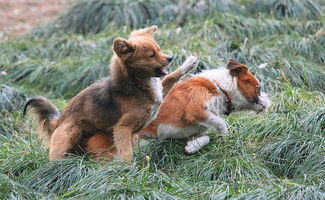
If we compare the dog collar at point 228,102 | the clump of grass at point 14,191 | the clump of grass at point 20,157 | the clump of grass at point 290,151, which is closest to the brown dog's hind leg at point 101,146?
the clump of grass at point 20,157

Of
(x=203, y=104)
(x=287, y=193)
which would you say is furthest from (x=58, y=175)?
(x=287, y=193)

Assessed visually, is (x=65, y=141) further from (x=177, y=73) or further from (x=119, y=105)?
(x=177, y=73)

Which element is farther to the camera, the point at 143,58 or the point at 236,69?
the point at 236,69

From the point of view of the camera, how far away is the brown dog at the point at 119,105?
7.12m

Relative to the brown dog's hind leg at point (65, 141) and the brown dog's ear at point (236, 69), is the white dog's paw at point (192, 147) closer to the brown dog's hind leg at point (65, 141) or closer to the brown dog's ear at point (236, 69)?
the brown dog's ear at point (236, 69)

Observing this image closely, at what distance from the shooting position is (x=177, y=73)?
300 inches

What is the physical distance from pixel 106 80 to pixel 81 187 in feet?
4.41

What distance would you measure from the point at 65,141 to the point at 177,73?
1314mm

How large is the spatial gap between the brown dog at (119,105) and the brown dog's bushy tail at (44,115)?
358mm

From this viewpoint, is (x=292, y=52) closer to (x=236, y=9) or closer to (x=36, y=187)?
(x=236, y=9)

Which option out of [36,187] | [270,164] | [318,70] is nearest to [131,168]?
[36,187]

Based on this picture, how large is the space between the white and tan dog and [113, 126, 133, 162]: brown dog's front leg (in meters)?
0.49

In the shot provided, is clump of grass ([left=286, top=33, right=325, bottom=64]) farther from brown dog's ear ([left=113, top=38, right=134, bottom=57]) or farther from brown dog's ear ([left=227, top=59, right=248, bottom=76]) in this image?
brown dog's ear ([left=113, top=38, right=134, bottom=57])

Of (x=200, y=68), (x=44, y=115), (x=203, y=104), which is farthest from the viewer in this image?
(x=200, y=68)
